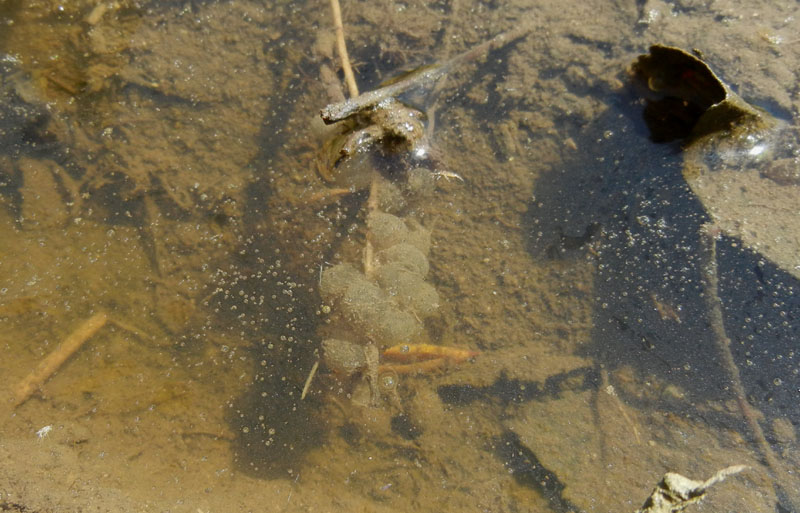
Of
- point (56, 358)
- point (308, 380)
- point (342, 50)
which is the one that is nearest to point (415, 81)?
point (342, 50)

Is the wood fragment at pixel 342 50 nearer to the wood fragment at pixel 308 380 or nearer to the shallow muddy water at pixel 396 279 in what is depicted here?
the shallow muddy water at pixel 396 279

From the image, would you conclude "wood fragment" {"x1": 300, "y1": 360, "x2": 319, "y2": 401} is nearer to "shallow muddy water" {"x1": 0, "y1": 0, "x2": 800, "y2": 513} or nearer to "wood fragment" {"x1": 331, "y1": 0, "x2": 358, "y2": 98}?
"shallow muddy water" {"x1": 0, "y1": 0, "x2": 800, "y2": 513}

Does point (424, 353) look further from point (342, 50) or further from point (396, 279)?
point (342, 50)

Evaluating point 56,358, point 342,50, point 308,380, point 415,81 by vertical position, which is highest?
point 342,50

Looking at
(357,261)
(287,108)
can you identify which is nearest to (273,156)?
(287,108)

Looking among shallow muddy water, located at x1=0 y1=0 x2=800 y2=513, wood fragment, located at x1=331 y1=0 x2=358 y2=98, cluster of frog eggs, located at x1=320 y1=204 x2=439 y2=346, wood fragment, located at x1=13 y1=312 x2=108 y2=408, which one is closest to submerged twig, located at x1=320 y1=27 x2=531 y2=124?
shallow muddy water, located at x1=0 y1=0 x2=800 y2=513

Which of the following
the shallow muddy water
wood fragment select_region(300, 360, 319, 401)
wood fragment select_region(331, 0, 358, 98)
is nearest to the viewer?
the shallow muddy water
